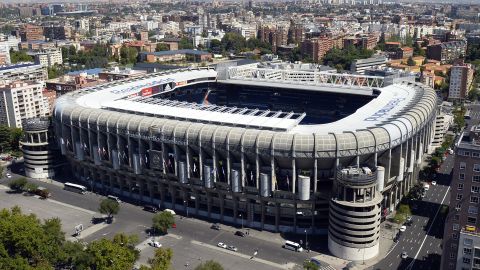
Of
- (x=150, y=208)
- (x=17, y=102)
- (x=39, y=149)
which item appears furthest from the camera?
(x=17, y=102)

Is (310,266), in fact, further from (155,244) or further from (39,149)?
(39,149)

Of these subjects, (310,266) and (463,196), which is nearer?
(463,196)

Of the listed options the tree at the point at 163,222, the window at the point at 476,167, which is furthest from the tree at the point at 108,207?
the window at the point at 476,167

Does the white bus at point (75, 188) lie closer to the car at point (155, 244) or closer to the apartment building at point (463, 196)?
the car at point (155, 244)

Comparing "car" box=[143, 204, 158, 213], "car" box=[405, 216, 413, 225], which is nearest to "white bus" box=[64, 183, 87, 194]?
"car" box=[143, 204, 158, 213]

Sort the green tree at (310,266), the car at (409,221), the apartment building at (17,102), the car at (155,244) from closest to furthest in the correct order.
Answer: the green tree at (310,266), the car at (155,244), the car at (409,221), the apartment building at (17,102)

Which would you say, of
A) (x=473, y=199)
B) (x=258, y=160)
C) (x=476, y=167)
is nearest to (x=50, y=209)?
(x=258, y=160)
